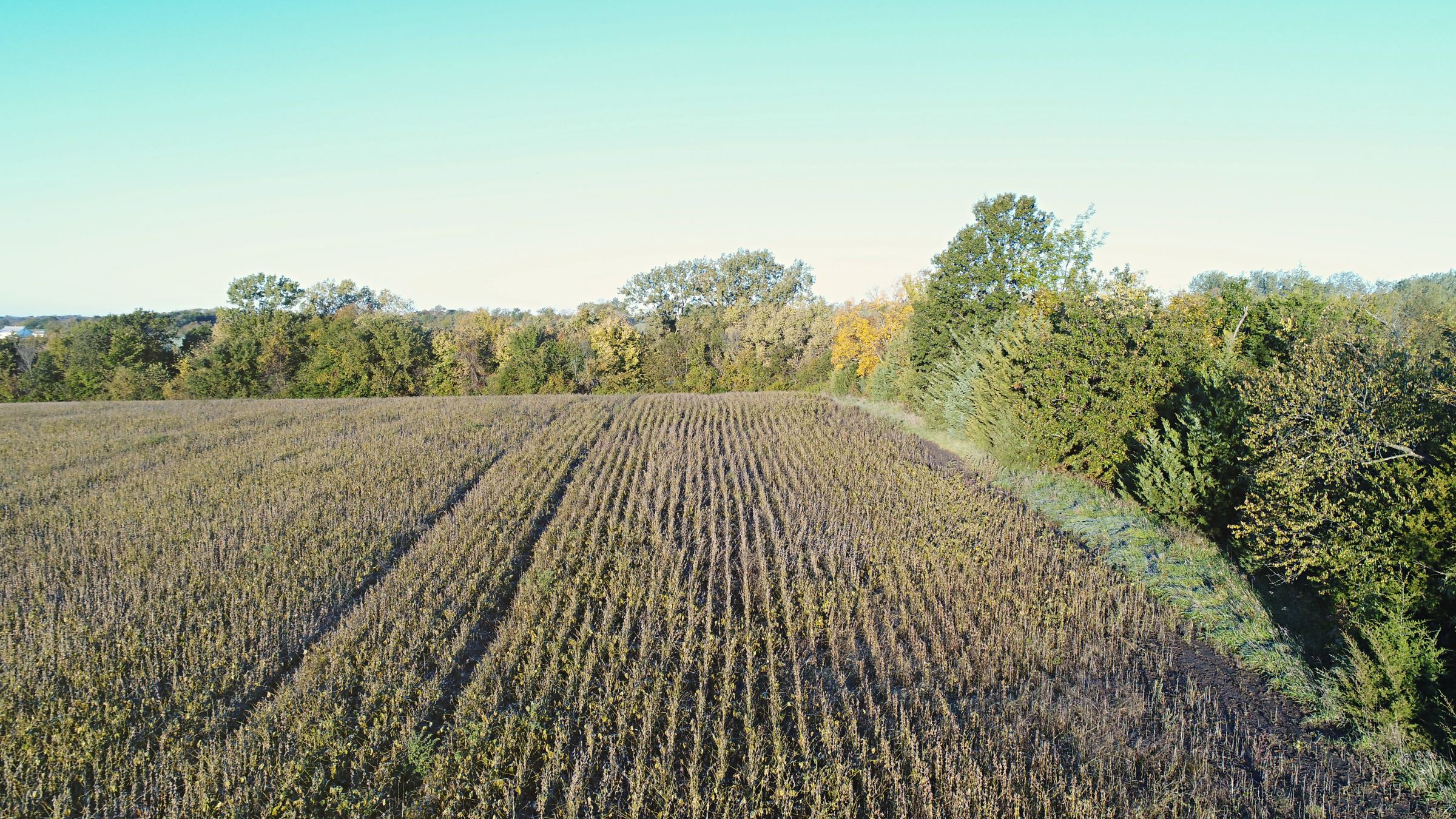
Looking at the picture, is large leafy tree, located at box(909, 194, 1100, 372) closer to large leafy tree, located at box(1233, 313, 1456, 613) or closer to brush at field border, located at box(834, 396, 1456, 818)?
brush at field border, located at box(834, 396, 1456, 818)

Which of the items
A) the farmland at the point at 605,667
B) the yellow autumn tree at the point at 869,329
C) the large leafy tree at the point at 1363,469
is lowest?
the farmland at the point at 605,667

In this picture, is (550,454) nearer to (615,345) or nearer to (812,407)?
(812,407)

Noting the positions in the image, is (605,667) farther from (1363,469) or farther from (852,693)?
(1363,469)

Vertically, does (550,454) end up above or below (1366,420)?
below

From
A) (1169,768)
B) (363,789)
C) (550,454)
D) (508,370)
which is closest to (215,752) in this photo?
(363,789)

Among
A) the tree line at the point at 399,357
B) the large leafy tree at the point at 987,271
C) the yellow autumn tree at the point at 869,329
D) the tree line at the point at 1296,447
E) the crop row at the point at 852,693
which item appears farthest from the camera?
the tree line at the point at 399,357

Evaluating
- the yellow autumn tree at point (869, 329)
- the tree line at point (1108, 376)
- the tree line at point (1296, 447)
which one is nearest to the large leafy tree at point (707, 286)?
the tree line at point (1108, 376)

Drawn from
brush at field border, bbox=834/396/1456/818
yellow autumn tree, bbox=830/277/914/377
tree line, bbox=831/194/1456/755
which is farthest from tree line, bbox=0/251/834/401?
brush at field border, bbox=834/396/1456/818

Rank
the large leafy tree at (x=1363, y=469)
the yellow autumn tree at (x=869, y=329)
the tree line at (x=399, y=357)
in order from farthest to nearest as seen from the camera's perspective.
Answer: the tree line at (x=399, y=357) → the yellow autumn tree at (x=869, y=329) → the large leafy tree at (x=1363, y=469)

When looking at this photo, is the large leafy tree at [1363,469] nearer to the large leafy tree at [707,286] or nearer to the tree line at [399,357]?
the tree line at [399,357]
